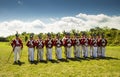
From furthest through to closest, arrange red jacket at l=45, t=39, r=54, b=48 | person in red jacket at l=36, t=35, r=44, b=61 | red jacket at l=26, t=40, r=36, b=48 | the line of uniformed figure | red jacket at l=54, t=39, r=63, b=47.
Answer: red jacket at l=54, t=39, r=63, b=47
red jacket at l=45, t=39, r=54, b=48
the line of uniformed figure
person in red jacket at l=36, t=35, r=44, b=61
red jacket at l=26, t=40, r=36, b=48

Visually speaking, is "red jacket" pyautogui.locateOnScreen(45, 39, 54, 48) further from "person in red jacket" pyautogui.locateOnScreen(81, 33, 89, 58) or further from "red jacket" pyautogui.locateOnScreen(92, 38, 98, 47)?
"red jacket" pyautogui.locateOnScreen(92, 38, 98, 47)

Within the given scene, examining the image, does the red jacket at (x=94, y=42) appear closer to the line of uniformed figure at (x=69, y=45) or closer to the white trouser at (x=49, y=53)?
the line of uniformed figure at (x=69, y=45)

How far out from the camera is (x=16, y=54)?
19859 millimetres

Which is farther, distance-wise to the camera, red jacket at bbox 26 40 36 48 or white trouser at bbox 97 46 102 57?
white trouser at bbox 97 46 102 57

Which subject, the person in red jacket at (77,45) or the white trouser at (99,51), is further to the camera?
the white trouser at (99,51)

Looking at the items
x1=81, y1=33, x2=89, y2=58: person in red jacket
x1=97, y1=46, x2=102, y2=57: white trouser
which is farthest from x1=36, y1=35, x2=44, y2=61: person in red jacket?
x1=97, y1=46, x2=102, y2=57: white trouser

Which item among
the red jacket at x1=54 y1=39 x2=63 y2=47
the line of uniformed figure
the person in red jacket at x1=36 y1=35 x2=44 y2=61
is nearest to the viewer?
the person in red jacket at x1=36 y1=35 x2=44 y2=61

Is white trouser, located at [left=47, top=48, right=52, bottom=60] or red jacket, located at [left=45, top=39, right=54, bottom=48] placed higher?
red jacket, located at [left=45, top=39, right=54, bottom=48]

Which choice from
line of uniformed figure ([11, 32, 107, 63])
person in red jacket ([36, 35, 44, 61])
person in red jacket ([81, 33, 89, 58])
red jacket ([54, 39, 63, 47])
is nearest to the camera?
person in red jacket ([36, 35, 44, 61])

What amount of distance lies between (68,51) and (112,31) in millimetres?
36006

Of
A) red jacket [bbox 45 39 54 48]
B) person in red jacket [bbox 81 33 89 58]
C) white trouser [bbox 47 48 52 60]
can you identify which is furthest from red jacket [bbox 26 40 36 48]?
person in red jacket [bbox 81 33 89 58]

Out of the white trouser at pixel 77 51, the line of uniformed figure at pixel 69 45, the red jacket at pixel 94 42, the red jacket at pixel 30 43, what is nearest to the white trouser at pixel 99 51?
the line of uniformed figure at pixel 69 45

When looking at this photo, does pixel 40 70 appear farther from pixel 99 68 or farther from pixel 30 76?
pixel 99 68

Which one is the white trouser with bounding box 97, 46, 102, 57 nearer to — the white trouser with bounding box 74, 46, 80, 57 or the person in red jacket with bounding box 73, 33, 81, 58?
the person in red jacket with bounding box 73, 33, 81, 58
